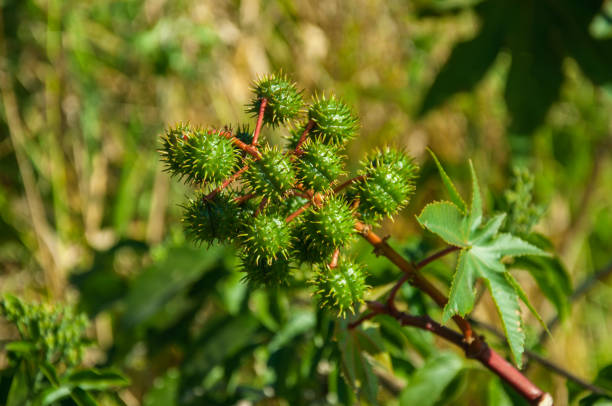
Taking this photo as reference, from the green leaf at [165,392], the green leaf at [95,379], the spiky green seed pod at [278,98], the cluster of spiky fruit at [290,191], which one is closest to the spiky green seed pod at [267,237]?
the cluster of spiky fruit at [290,191]

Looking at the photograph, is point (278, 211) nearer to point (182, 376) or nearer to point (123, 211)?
point (182, 376)

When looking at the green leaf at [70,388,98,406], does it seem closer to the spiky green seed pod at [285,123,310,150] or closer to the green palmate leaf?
the spiky green seed pod at [285,123,310,150]

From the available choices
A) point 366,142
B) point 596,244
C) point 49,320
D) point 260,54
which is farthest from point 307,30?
point 49,320

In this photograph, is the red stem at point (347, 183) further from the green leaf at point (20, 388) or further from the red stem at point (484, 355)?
the green leaf at point (20, 388)

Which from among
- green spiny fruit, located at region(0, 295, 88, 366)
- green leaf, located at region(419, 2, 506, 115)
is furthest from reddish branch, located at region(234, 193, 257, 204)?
green leaf, located at region(419, 2, 506, 115)

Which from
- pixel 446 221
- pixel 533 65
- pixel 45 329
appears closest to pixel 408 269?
pixel 446 221

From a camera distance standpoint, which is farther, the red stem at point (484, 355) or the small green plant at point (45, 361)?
the small green plant at point (45, 361)
